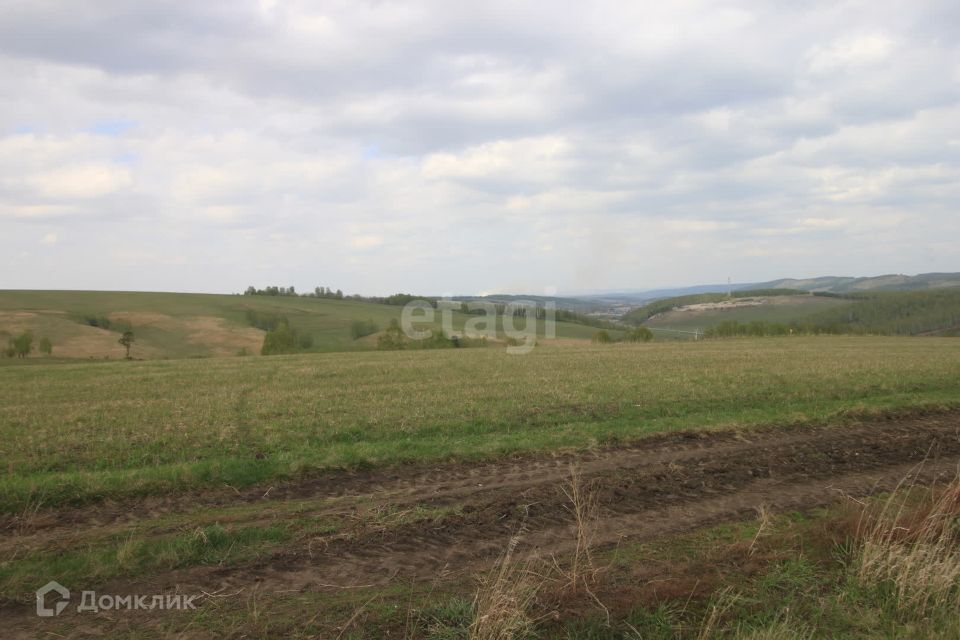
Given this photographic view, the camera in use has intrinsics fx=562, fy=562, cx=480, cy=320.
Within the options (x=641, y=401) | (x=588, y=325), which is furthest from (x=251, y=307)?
(x=641, y=401)

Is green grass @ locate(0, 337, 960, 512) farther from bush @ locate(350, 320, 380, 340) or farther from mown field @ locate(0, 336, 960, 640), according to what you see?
bush @ locate(350, 320, 380, 340)

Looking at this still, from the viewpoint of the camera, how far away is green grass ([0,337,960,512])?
9.92m

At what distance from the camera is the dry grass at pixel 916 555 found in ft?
17.8

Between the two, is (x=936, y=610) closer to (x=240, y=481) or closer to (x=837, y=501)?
(x=837, y=501)

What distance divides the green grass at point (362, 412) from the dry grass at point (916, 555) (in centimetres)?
543

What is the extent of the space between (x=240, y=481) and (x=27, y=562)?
126 inches

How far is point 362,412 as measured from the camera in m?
14.4

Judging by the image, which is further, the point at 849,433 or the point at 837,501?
the point at 849,433

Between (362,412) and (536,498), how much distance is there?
7.39 meters

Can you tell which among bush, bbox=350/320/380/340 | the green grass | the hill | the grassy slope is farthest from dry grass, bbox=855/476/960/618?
the grassy slope

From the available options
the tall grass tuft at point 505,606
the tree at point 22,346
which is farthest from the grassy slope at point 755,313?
the tall grass tuft at point 505,606

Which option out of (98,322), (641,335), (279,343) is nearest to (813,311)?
(641,335)

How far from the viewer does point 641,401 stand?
50.9 feet

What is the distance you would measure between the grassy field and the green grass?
3717 centimetres
